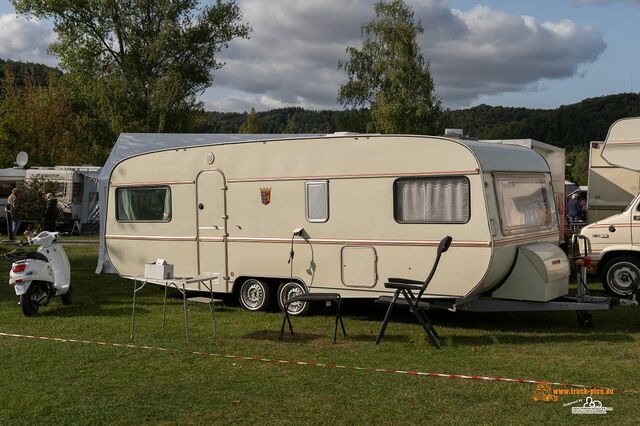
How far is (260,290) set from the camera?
987 centimetres

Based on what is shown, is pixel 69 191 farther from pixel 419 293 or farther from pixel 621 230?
pixel 419 293

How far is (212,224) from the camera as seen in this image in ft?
33.2

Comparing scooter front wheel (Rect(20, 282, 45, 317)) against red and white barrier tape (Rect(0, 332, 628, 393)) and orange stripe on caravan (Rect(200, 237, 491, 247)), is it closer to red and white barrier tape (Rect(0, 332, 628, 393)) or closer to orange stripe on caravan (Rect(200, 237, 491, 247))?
red and white barrier tape (Rect(0, 332, 628, 393))

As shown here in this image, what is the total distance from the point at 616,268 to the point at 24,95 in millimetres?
33322

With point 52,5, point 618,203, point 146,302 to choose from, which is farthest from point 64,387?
point 52,5

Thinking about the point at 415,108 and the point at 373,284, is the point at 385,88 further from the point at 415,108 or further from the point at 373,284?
the point at 373,284

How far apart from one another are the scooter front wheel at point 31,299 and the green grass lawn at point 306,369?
0.56ft

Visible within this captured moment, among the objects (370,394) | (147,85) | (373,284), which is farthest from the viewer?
(147,85)

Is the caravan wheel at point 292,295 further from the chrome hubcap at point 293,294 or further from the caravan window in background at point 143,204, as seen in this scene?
the caravan window in background at point 143,204

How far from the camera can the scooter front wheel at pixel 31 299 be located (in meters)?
9.38

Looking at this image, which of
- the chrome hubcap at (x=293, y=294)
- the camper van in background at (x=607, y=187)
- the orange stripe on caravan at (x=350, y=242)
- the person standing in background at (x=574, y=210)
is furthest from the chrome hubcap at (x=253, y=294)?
the person standing in background at (x=574, y=210)

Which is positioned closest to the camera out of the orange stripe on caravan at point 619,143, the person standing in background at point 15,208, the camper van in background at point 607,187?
the orange stripe on caravan at point 619,143

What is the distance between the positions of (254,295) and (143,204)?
2.52m

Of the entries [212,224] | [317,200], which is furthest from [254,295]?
[317,200]
